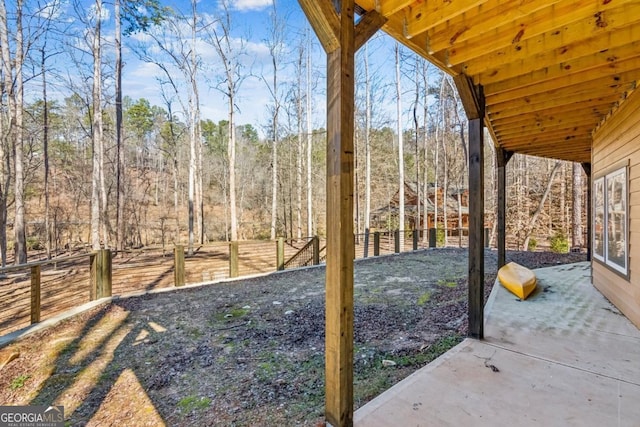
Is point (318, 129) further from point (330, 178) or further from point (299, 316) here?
point (330, 178)

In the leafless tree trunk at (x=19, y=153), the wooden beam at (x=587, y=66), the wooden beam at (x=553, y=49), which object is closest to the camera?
the wooden beam at (x=553, y=49)

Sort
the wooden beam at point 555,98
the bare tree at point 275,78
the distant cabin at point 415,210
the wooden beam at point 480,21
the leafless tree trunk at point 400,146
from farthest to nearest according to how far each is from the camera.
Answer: the distant cabin at point 415,210 < the bare tree at point 275,78 < the leafless tree trunk at point 400,146 < the wooden beam at point 555,98 < the wooden beam at point 480,21

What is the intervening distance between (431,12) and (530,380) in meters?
2.69

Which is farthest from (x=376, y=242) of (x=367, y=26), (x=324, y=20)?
(x=324, y=20)

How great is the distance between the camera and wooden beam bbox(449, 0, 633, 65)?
6.39 ft

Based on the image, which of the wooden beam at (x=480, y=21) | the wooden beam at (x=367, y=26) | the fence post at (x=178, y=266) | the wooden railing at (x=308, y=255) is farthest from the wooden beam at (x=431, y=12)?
the wooden railing at (x=308, y=255)

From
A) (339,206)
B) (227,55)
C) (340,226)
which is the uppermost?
(227,55)

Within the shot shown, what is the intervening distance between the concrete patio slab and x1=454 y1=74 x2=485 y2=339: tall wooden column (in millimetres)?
298

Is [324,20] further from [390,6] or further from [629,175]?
[629,175]

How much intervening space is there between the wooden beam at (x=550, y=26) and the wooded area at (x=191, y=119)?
32.6ft

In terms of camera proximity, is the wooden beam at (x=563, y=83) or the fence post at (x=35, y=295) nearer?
the wooden beam at (x=563, y=83)

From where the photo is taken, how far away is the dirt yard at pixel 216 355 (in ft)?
7.24

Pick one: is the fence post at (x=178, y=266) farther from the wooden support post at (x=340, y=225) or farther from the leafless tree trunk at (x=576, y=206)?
the leafless tree trunk at (x=576, y=206)

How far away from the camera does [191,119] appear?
12.8 metres
